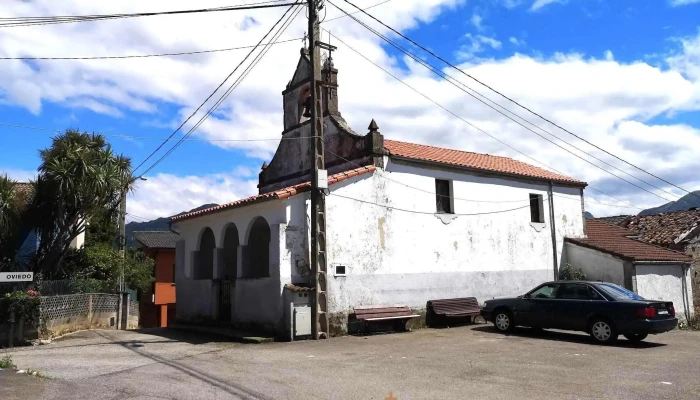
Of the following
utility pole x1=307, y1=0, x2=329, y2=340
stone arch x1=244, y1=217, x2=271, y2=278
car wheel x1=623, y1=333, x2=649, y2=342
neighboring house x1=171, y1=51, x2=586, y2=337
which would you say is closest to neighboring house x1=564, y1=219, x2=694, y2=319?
neighboring house x1=171, y1=51, x2=586, y2=337

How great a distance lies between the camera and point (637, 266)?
19.8 meters

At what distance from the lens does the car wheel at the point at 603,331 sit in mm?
12540

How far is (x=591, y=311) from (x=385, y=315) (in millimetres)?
5391

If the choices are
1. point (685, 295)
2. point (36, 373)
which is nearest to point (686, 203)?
point (685, 295)

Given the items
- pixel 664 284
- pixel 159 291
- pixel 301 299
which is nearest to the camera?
pixel 301 299

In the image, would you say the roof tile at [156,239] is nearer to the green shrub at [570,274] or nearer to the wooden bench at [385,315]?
the wooden bench at [385,315]

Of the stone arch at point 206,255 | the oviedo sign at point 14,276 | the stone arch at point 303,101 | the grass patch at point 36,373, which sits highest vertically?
the stone arch at point 303,101

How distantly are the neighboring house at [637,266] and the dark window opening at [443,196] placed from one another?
646 centimetres

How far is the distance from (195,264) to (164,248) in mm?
15895

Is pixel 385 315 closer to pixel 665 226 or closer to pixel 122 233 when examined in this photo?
pixel 122 233

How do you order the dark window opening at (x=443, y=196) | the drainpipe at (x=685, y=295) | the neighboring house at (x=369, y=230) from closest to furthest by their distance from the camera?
the neighboring house at (x=369, y=230), the dark window opening at (x=443, y=196), the drainpipe at (x=685, y=295)

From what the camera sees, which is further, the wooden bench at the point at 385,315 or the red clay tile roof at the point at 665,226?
the red clay tile roof at the point at 665,226

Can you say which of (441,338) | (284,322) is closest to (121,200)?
(284,322)

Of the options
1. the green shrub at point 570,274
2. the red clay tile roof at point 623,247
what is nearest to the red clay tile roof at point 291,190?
the green shrub at point 570,274
